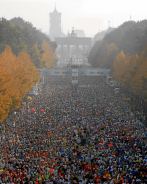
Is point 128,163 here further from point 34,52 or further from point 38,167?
point 34,52

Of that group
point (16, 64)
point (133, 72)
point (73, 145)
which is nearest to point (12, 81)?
point (16, 64)

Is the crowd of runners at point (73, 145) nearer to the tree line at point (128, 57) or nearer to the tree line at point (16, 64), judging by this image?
the tree line at point (16, 64)

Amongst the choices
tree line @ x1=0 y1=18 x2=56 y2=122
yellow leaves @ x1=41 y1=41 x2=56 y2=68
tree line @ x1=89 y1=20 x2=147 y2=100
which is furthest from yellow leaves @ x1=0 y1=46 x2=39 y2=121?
yellow leaves @ x1=41 y1=41 x2=56 y2=68

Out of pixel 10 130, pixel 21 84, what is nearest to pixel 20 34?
pixel 21 84

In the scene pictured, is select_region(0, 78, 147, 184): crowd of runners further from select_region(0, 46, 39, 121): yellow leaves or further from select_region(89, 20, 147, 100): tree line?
select_region(89, 20, 147, 100): tree line

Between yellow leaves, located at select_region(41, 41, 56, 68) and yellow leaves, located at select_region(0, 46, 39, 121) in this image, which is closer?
yellow leaves, located at select_region(0, 46, 39, 121)

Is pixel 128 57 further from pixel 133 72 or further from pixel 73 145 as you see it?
pixel 73 145
